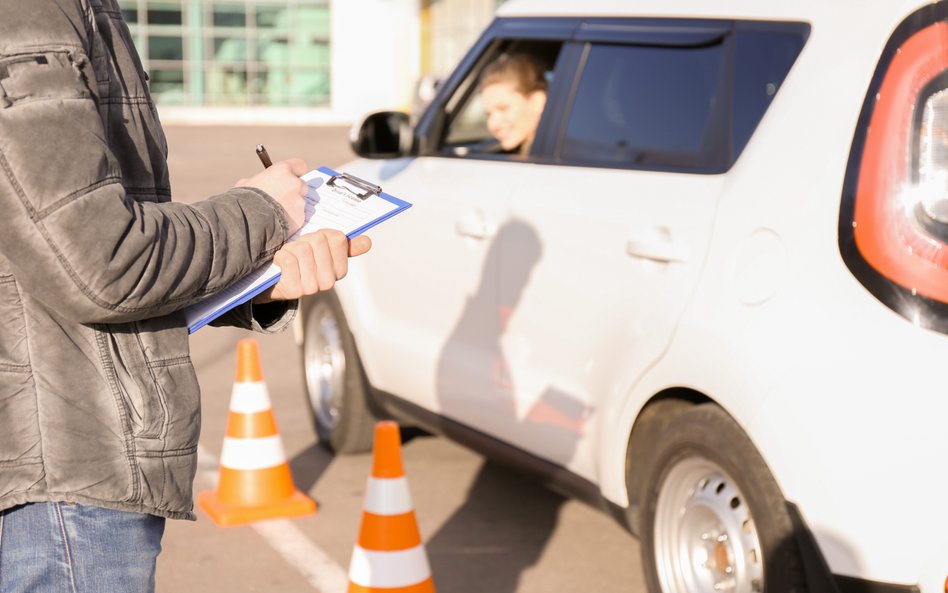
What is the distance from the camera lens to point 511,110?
511 cm

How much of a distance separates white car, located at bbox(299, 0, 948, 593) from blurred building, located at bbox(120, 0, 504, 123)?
3543 centimetres

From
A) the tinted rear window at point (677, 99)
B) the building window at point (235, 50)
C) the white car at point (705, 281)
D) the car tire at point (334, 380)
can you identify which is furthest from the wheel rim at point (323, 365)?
the building window at point (235, 50)

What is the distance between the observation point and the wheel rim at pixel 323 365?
587 cm

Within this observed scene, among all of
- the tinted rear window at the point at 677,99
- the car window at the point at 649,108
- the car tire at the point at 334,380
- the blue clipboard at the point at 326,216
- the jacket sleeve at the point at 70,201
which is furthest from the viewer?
the car tire at the point at 334,380

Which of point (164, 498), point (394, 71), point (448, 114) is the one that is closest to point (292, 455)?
point (448, 114)

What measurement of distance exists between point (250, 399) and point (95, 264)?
11.4 feet

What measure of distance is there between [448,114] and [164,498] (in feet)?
10.9

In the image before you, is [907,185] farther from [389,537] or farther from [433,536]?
[433,536]

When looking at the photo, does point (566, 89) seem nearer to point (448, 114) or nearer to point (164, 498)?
point (448, 114)

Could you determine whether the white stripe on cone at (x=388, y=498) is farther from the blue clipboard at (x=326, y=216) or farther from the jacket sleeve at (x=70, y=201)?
the jacket sleeve at (x=70, y=201)

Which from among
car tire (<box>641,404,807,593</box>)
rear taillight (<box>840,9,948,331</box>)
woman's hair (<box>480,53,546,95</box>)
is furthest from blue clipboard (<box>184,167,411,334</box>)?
woman's hair (<box>480,53,546,95</box>)

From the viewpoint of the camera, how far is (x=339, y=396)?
5859 mm

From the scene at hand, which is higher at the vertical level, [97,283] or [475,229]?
[97,283]

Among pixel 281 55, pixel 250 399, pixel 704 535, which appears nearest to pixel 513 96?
pixel 250 399
